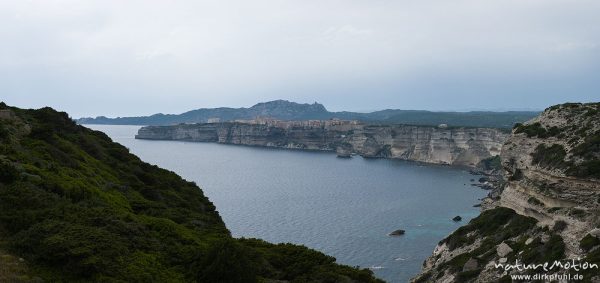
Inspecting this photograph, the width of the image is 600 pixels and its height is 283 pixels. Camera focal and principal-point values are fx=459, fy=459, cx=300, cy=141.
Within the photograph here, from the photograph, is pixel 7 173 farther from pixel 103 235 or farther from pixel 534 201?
pixel 534 201

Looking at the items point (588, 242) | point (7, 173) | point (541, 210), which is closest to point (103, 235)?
point (7, 173)

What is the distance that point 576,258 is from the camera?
23.1m

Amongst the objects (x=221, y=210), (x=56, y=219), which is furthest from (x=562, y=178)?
(x=221, y=210)

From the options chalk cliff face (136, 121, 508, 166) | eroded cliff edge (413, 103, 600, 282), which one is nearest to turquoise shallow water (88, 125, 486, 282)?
chalk cliff face (136, 121, 508, 166)

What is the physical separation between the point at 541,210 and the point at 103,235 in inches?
1130

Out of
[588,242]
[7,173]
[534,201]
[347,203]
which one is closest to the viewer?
[7,173]

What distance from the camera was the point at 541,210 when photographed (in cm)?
3178

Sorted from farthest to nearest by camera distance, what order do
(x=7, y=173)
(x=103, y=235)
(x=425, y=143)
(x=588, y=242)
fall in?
(x=425, y=143), (x=588, y=242), (x=7, y=173), (x=103, y=235)

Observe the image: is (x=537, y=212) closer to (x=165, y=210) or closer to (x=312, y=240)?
(x=165, y=210)

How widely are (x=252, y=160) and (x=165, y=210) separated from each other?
456ft

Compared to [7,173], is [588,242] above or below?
below

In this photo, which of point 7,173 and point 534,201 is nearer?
point 7,173

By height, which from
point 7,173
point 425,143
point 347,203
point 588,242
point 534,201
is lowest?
point 347,203

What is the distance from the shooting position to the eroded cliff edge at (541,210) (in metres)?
26.1
